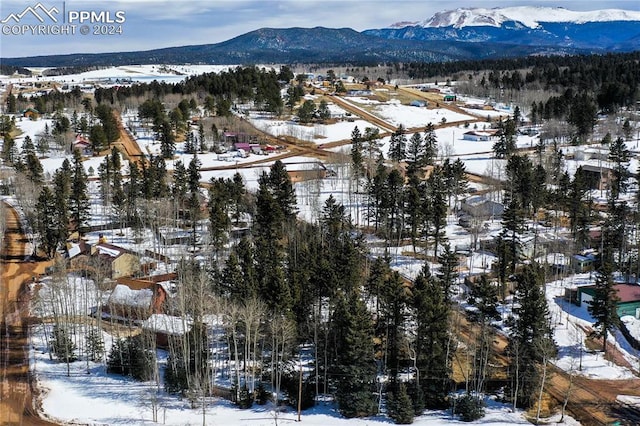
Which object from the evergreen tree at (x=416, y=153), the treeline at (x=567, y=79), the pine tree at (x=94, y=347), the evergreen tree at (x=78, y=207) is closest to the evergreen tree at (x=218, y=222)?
the evergreen tree at (x=78, y=207)

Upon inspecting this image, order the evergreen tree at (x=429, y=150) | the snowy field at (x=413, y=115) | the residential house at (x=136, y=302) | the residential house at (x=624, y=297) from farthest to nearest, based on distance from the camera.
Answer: the snowy field at (x=413, y=115), the evergreen tree at (x=429, y=150), the residential house at (x=624, y=297), the residential house at (x=136, y=302)

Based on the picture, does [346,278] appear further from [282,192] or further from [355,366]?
[282,192]

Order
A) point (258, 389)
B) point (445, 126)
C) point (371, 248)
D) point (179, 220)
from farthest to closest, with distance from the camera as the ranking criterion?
point (445, 126) < point (179, 220) < point (371, 248) < point (258, 389)

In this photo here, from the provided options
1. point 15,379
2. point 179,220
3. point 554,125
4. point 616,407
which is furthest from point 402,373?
point 554,125

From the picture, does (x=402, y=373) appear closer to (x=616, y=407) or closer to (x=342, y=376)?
(x=342, y=376)

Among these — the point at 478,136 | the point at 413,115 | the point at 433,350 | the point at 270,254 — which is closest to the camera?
the point at 433,350

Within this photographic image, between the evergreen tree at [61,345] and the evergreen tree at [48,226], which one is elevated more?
the evergreen tree at [48,226]

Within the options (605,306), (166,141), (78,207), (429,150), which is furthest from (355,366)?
(166,141)

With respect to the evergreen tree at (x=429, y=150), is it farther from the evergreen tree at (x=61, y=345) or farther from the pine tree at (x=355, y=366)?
the evergreen tree at (x=61, y=345)
